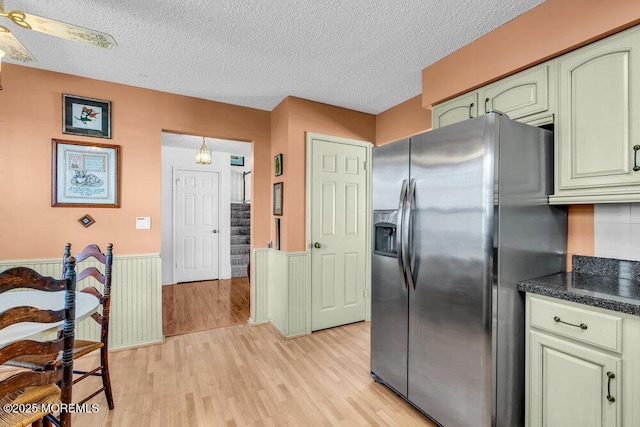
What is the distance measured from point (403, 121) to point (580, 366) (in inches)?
103

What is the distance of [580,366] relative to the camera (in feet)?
4.62

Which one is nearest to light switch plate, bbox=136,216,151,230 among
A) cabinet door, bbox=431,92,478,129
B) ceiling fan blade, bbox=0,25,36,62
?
ceiling fan blade, bbox=0,25,36,62

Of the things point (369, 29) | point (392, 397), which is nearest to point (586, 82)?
point (369, 29)

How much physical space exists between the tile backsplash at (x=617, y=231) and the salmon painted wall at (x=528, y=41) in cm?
94

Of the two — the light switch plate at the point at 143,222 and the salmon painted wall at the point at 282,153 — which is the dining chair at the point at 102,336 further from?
the salmon painted wall at the point at 282,153

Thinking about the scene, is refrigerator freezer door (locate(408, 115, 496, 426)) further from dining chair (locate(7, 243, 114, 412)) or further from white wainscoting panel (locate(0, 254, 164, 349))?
white wainscoting panel (locate(0, 254, 164, 349))

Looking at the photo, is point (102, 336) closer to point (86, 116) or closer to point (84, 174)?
point (84, 174)

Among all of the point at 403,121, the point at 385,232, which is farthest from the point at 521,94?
the point at 403,121

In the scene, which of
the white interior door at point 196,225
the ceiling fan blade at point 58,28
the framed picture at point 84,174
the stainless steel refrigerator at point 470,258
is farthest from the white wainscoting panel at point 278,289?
the white interior door at point 196,225

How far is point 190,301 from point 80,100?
2816mm

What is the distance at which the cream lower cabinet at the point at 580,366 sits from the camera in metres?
1.27

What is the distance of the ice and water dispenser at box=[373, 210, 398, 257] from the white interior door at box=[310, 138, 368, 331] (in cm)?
111

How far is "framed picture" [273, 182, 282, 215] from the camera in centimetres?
333

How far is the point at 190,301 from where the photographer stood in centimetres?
437
